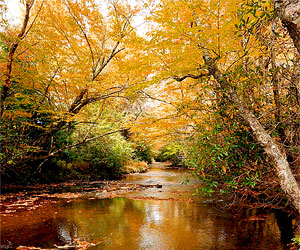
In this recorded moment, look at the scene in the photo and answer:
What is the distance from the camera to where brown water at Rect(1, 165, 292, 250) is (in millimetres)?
3555

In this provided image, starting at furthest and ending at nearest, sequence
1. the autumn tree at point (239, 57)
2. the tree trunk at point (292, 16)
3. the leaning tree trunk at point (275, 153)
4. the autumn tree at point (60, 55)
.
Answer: the autumn tree at point (60, 55), the autumn tree at point (239, 57), the leaning tree trunk at point (275, 153), the tree trunk at point (292, 16)

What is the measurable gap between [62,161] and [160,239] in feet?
27.7

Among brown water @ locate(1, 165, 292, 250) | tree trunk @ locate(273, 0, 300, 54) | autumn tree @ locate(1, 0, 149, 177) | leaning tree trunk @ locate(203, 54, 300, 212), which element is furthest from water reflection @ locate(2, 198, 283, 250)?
tree trunk @ locate(273, 0, 300, 54)

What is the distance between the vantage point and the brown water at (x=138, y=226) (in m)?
3.55

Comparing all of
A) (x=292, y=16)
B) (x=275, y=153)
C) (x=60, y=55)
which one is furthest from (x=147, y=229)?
(x=60, y=55)

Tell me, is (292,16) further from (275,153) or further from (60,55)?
(60,55)

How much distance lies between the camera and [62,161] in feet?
34.9

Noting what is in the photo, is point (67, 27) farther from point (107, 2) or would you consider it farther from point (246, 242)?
point (246, 242)

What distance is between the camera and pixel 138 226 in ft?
14.4

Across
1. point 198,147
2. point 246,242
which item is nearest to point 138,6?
point 198,147

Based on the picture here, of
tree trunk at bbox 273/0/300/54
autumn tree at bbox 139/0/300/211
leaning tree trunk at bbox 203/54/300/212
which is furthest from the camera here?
autumn tree at bbox 139/0/300/211

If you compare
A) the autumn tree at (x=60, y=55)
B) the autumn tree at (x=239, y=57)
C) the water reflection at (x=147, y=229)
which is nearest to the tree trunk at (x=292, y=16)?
the autumn tree at (x=239, y=57)

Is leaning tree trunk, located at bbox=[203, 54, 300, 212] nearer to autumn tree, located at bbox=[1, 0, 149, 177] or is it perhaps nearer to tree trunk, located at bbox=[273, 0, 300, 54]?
tree trunk, located at bbox=[273, 0, 300, 54]

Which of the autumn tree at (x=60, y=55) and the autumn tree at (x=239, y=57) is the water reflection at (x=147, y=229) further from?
the autumn tree at (x=60, y=55)
